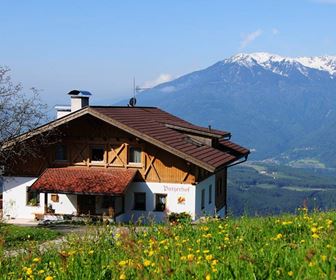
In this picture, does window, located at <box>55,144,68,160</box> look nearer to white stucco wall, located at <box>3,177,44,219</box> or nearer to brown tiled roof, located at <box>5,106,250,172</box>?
white stucco wall, located at <box>3,177,44,219</box>

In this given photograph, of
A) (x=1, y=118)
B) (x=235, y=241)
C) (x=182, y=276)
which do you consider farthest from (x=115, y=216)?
(x=182, y=276)

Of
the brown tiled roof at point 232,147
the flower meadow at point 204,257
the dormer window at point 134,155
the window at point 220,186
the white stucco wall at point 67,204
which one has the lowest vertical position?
the white stucco wall at point 67,204

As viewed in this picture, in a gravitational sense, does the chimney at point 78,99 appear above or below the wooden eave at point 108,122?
above

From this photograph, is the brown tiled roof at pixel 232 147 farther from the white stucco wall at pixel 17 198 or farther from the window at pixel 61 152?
the white stucco wall at pixel 17 198

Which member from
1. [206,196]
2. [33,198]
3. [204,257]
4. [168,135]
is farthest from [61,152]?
[204,257]

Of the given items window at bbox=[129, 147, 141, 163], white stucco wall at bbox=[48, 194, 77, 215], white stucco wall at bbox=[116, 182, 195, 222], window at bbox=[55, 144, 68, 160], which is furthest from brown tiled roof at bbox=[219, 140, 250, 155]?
white stucco wall at bbox=[48, 194, 77, 215]

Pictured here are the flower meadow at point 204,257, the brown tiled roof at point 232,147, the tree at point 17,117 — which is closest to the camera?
the flower meadow at point 204,257

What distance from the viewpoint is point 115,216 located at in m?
29.9

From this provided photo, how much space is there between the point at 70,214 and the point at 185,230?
23.1m

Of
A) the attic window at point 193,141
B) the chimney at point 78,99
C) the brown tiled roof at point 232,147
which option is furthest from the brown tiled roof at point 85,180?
the brown tiled roof at point 232,147

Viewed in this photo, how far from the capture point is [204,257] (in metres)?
6.22

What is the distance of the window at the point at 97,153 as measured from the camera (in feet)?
104

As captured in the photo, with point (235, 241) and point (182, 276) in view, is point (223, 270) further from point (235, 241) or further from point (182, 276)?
point (235, 241)

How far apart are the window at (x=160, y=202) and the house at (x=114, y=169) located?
2.1 inches
